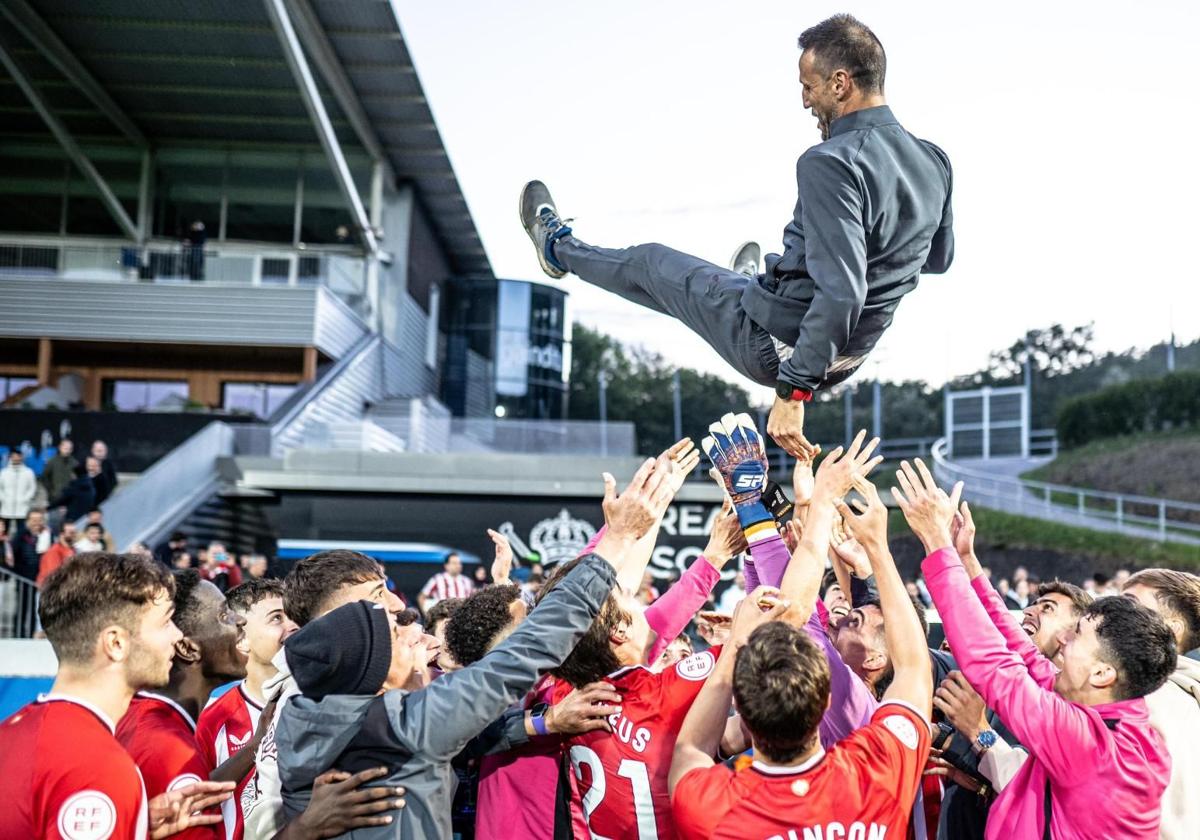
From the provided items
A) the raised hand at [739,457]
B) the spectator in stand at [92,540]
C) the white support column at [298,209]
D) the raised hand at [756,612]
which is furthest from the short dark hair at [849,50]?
the white support column at [298,209]

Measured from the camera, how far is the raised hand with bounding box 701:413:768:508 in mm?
3801

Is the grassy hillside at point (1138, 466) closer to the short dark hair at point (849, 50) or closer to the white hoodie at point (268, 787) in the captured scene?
the short dark hair at point (849, 50)

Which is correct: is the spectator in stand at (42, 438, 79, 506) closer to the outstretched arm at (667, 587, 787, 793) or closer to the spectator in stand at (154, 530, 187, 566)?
the spectator in stand at (154, 530, 187, 566)

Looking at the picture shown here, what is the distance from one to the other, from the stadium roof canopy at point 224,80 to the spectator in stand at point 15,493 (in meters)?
10.7

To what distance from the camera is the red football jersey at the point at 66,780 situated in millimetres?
2803

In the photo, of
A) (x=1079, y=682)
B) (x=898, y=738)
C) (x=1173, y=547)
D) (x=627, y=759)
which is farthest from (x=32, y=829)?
(x=1173, y=547)

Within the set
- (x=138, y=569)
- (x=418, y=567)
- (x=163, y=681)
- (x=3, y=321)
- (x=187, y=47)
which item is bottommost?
(x=418, y=567)

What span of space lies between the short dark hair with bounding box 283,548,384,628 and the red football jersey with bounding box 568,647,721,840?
961mm

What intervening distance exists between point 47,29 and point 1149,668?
27.0 metres

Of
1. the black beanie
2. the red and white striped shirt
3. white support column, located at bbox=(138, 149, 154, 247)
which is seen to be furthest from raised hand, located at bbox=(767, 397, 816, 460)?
white support column, located at bbox=(138, 149, 154, 247)

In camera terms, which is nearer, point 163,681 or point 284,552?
point 163,681

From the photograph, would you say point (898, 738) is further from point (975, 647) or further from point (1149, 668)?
point (1149, 668)

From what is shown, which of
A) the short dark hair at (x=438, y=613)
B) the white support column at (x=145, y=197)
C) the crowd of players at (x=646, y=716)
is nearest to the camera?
the crowd of players at (x=646, y=716)

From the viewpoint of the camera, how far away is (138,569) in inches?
127
